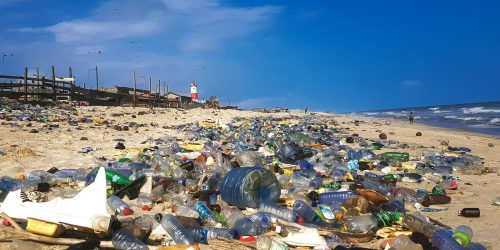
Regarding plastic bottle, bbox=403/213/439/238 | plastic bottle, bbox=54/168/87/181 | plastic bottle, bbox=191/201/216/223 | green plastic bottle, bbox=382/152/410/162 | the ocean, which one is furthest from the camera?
the ocean

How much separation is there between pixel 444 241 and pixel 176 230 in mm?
1847

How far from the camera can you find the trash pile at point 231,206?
8.07 feet

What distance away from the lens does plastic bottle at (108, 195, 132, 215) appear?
3.33 metres

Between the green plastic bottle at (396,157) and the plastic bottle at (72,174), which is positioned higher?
the plastic bottle at (72,174)

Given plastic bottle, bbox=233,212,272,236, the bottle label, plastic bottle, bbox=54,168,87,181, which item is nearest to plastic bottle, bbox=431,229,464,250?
the bottle label

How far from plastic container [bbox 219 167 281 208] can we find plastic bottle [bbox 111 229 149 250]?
1.22 meters

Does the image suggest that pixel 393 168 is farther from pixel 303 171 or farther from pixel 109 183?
pixel 109 183

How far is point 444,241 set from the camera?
2559 mm

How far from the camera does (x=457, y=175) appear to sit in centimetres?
560

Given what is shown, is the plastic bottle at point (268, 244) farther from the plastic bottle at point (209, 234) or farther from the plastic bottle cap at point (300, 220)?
the plastic bottle cap at point (300, 220)

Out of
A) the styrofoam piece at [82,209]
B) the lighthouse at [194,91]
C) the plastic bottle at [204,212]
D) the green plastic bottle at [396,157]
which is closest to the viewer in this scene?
the styrofoam piece at [82,209]

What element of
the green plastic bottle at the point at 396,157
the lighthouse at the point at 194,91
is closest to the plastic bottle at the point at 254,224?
the green plastic bottle at the point at 396,157

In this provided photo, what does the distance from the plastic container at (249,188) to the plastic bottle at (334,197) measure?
52 centimetres

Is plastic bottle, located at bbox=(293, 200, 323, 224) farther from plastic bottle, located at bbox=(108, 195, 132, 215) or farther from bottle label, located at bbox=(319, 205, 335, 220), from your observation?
plastic bottle, located at bbox=(108, 195, 132, 215)
